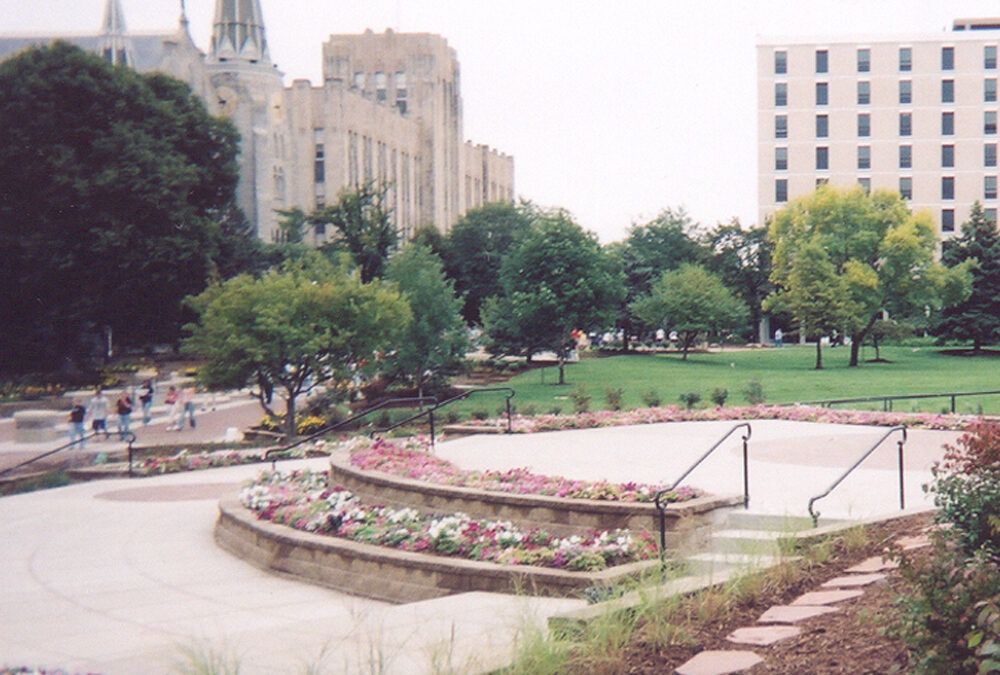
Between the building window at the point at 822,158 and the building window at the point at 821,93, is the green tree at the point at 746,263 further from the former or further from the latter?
the building window at the point at 821,93

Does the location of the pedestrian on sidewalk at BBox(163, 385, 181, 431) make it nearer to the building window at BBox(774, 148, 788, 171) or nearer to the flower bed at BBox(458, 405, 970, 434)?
the flower bed at BBox(458, 405, 970, 434)

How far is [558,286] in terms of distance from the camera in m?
55.2

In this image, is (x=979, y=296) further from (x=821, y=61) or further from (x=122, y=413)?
(x=122, y=413)

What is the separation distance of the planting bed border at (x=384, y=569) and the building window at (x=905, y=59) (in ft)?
278

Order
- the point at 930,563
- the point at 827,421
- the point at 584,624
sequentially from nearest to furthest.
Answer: the point at 930,563, the point at 584,624, the point at 827,421

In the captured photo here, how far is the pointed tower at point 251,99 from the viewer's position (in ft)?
292

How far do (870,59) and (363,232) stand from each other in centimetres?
4769

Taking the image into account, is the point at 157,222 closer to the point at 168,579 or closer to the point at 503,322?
the point at 503,322

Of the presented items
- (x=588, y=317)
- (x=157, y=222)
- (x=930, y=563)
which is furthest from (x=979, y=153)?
(x=930, y=563)

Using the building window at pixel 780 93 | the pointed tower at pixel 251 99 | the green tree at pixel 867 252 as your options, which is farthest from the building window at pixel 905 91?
the pointed tower at pixel 251 99

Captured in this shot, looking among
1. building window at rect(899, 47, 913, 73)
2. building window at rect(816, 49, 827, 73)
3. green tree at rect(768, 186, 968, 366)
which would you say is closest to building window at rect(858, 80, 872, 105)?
building window at rect(899, 47, 913, 73)

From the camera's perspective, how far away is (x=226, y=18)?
308 ft

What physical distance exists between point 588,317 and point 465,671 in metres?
49.6

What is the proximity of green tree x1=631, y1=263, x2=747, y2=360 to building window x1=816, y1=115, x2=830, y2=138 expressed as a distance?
2524cm
